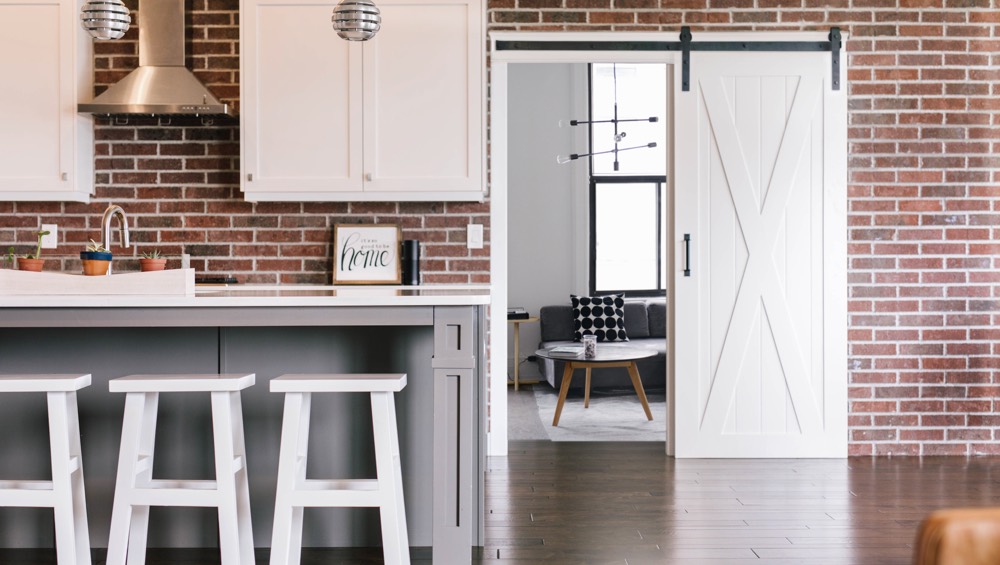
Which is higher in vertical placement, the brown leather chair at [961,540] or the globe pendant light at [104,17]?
the globe pendant light at [104,17]

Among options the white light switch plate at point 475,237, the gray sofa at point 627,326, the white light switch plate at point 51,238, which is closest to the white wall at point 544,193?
the gray sofa at point 627,326

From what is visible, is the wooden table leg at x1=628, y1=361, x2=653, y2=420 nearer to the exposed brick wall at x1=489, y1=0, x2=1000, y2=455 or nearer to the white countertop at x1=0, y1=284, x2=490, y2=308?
the exposed brick wall at x1=489, y1=0, x2=1000, y2=455

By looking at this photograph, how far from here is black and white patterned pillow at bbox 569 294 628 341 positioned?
22.5ft

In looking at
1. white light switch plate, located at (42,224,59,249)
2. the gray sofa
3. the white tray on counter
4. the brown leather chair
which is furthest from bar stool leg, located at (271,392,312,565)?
the gray sofa

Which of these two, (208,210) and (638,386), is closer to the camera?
(208,210)

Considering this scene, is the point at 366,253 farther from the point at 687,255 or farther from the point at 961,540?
the point at 961,540

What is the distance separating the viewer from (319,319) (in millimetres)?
2406

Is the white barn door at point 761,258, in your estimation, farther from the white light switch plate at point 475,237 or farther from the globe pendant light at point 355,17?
the globe pendant light at point 355,17

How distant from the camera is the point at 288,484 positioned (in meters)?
2.26

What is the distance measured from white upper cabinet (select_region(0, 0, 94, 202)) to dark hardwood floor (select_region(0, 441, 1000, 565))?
1925mm

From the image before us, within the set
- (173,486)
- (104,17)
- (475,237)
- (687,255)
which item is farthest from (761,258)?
(104,17)

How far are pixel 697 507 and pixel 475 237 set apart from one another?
1.72 m

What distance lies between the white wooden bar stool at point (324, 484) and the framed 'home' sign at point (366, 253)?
1.90 m

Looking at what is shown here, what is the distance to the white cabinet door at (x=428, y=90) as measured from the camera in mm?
3869
